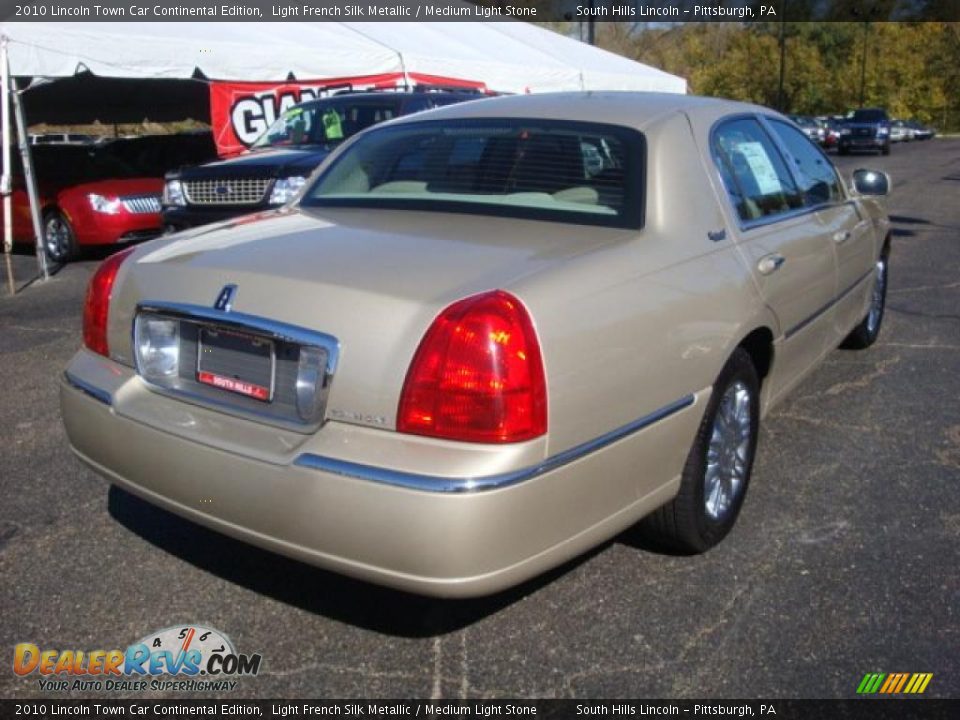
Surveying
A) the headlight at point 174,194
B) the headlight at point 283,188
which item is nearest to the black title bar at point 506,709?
the headlight at point 283,188

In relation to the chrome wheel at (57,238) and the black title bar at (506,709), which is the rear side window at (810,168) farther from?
the chrome wheel at (57,238)

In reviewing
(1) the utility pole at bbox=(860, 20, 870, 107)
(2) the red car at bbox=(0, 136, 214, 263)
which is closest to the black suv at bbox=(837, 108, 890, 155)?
(1) the utility pole at bbox=(860, 20, 870, 107)

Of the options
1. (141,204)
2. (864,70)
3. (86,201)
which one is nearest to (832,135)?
(864,70)

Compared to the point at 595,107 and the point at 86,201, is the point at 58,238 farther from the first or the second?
the point at 595,107

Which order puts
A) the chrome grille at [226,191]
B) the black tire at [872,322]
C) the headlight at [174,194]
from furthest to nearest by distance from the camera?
the headlight at [174,194] < the chrome grille at [226,191] < the black tire at [872,322]

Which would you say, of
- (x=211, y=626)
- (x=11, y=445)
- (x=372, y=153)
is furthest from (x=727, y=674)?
(x=11, y=445)

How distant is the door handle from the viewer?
350 centimetres

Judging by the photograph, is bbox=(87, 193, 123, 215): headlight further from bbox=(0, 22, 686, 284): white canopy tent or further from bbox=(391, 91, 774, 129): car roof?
bbox=(391, 91, 774, 129): car roof

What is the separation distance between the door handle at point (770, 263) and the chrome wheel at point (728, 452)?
1.40 ft

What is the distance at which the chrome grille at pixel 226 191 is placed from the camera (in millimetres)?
8273

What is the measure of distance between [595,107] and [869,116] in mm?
39763

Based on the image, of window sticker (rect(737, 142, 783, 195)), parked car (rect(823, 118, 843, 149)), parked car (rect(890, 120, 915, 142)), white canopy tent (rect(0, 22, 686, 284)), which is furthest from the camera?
parked car (rect(890, 120, 915, 142))

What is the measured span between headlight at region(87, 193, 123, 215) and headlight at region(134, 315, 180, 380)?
26.9ft

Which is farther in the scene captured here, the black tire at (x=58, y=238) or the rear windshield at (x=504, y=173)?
the black tire at (x=58, y=238)
